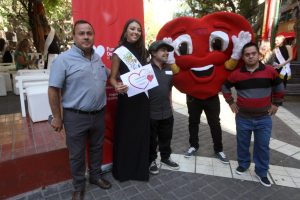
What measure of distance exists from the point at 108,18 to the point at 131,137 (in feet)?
5.00

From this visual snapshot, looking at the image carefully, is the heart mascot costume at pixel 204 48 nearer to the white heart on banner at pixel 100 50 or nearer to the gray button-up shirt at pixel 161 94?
the gray button-up shirt at pixel 161 94

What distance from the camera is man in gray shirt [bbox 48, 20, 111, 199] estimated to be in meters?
2.81

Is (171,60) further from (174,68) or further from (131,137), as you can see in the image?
(131,137)

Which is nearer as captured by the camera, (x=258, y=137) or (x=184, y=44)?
(x=258, y=137)

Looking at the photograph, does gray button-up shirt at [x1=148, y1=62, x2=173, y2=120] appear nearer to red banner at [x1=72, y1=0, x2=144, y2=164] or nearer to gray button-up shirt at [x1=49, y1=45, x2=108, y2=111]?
red banner at [x1=72, y1=0, x2=144, y2=164]

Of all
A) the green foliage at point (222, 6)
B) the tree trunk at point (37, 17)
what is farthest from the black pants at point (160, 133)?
the green foliage at point (222, 6)

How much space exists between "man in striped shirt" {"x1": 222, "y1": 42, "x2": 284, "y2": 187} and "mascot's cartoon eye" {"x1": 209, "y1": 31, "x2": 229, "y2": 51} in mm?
358

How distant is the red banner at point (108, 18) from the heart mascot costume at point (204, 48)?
20.7 inches

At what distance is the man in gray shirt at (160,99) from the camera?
11.3 feet

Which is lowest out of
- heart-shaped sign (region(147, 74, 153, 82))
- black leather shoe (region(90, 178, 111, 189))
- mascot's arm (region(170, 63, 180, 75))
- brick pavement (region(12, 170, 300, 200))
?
brick pavement (region(12, 170, 300, 200))

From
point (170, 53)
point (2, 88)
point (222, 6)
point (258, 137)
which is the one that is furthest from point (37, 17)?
point (222, 6)

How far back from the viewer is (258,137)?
347cm

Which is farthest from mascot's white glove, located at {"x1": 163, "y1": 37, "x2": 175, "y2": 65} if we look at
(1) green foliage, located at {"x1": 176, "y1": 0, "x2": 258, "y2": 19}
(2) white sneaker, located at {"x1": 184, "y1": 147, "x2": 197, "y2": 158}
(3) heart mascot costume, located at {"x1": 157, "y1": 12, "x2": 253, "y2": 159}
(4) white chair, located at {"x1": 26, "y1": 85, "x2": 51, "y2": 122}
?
(1) green foliage, located at {"x1": 176, "y1": 0, "x2": 258, "y2": 19}

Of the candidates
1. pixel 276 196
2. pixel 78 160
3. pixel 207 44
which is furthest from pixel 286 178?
pixel 78 160
